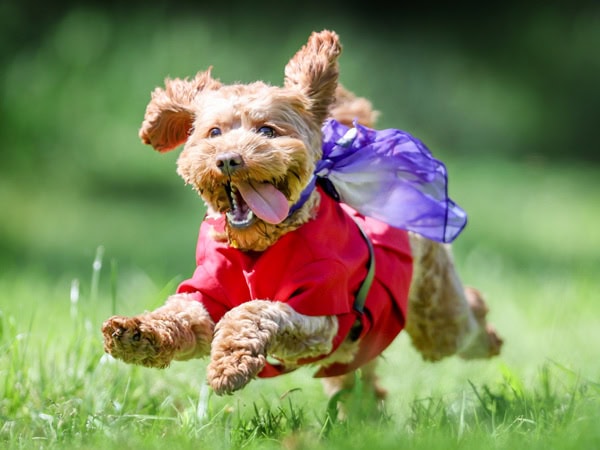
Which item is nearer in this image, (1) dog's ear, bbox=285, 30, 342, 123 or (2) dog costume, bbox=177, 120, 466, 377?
(2) dog costume, bbox=177, 120, 466, 377

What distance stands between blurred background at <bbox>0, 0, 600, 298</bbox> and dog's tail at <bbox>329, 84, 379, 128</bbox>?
191 cm

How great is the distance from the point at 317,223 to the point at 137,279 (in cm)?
294

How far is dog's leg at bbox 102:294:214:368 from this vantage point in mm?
3189

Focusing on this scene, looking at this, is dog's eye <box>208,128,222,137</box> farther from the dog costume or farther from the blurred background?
the blurred background

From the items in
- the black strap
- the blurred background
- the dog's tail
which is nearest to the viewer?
the black strap

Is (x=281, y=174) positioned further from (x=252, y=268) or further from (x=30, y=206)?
(x=30, y=206)

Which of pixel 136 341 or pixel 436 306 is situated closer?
pixel 136 341

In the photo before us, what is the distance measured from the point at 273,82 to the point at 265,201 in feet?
23.7

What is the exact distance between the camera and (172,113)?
3.71 metres

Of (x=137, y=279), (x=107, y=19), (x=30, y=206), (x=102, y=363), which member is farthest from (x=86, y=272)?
(x=107, y=19)

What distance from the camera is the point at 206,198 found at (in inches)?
135

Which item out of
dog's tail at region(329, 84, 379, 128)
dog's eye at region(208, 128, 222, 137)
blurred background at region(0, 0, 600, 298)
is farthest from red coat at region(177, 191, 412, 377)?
blurred background at region(0, 0, 600, 298)

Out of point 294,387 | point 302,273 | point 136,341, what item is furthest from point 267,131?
point 294,387

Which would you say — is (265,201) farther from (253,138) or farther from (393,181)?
(393,181)
